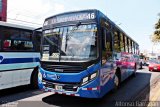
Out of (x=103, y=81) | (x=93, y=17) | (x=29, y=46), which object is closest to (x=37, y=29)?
(x=29, y=46)

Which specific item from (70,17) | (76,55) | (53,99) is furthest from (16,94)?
(70,17)

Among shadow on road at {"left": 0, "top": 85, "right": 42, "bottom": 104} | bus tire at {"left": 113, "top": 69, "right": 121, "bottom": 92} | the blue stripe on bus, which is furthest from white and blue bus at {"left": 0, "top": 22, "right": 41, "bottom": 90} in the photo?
bus tire at {"left": 113, "top": 69, "right": 121, "bottom": 92}

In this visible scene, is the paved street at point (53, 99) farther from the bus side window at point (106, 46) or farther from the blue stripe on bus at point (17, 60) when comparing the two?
the bus side window at point (106, 46)

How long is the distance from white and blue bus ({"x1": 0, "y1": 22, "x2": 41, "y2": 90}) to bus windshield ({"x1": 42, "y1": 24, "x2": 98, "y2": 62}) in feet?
6.05

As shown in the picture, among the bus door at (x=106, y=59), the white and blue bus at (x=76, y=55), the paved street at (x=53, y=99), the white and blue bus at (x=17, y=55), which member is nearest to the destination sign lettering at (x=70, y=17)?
the white and blue bus at (x=76, y=55)

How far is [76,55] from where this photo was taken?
6.53 metres

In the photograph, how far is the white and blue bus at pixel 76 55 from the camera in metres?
6.41

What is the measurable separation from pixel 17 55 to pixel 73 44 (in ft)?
9.52

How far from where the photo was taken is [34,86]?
9.62 metres

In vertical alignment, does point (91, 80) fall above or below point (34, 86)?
above

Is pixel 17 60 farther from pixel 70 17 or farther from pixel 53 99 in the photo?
pixel 70 17

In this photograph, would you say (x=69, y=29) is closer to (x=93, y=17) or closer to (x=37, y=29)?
(x=93, y=17)

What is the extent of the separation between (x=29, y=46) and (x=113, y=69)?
140 inches

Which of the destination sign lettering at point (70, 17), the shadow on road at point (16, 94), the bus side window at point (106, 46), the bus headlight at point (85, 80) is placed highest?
the destination sign lettering at point (70, 17)
